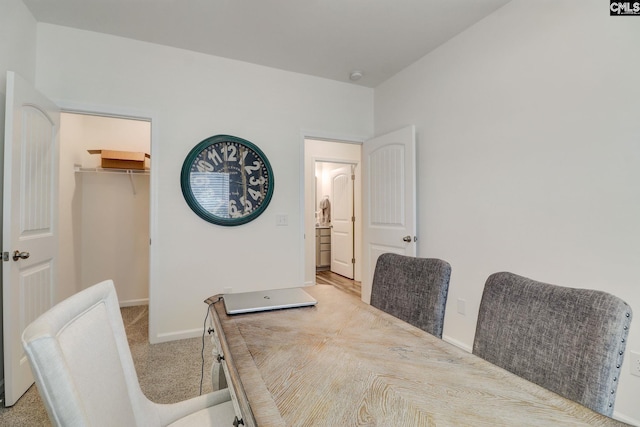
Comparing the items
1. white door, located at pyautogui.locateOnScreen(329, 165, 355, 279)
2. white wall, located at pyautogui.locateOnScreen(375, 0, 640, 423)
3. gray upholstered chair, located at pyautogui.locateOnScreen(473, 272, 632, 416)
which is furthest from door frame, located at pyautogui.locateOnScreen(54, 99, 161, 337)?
white door, located at pyautogui.locateOnScreen(329, 165, 355, 279)

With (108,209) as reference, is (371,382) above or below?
below

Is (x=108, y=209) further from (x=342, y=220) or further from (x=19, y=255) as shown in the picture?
(x=342, y=220)

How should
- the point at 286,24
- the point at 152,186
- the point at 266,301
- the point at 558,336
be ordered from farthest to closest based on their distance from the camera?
the point at 152,186
the point at 286,24
the point at 266,301
the point at 558,336

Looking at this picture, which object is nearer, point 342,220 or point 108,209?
point 108,209

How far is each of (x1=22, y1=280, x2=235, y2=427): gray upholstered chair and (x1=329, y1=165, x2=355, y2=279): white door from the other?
4327 millimetres

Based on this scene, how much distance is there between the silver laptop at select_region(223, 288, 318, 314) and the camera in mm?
1231

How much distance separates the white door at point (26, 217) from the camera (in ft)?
5.70

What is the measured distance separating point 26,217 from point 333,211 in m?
4.39

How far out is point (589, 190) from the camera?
1.75 metres

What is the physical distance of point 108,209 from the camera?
3.59m

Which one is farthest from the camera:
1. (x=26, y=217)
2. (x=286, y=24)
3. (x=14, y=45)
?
(x=286, y=24)

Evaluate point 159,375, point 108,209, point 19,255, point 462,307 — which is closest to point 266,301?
point 159,375

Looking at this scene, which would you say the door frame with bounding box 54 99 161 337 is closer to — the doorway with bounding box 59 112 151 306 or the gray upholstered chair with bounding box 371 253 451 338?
the doorway with bounding box 59 112 151 306

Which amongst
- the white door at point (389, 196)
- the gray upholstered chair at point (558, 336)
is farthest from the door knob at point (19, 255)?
the white door at point (389, 196)
